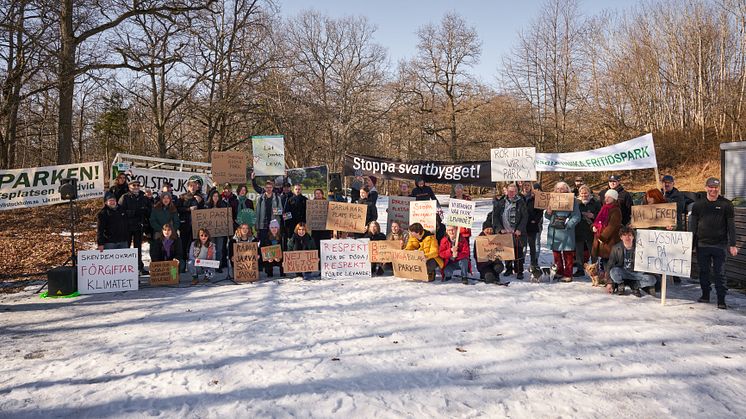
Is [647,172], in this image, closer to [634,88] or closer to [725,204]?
[634,88]

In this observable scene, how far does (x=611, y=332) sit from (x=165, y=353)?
536 centimetres

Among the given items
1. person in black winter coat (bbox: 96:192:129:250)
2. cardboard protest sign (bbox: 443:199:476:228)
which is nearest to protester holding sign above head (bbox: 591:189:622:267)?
cardboard protest sign (bbox: 443:199:476:228)

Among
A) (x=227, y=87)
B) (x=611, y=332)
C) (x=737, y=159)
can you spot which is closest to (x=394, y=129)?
(x=227, y=87)

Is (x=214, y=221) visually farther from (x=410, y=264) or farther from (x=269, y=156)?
(x=410, y=264)

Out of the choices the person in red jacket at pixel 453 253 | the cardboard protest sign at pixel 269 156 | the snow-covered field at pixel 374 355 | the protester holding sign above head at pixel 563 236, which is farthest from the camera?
the cardboard protest sign at pixel 269 156

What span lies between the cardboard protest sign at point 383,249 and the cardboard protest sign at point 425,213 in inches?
34.5

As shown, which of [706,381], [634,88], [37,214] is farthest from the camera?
[634,88]

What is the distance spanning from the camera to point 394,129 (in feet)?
130

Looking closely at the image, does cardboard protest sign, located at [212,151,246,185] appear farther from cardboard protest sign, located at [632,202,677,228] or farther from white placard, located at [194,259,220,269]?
cardboard protest sign, located at [632,202,677,228]

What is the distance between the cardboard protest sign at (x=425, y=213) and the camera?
30.4 ft

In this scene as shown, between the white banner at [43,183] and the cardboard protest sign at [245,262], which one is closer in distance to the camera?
the cardboard protest sign at [245,262]

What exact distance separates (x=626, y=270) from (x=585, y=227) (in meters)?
1.35

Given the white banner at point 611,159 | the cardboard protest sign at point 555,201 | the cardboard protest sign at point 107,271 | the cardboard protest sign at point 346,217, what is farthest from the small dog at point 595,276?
the cardboard protest sign at point 107,271

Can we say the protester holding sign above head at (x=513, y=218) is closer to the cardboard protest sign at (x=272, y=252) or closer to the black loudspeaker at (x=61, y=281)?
the cardboard protest sign at (x=272, y=252)
